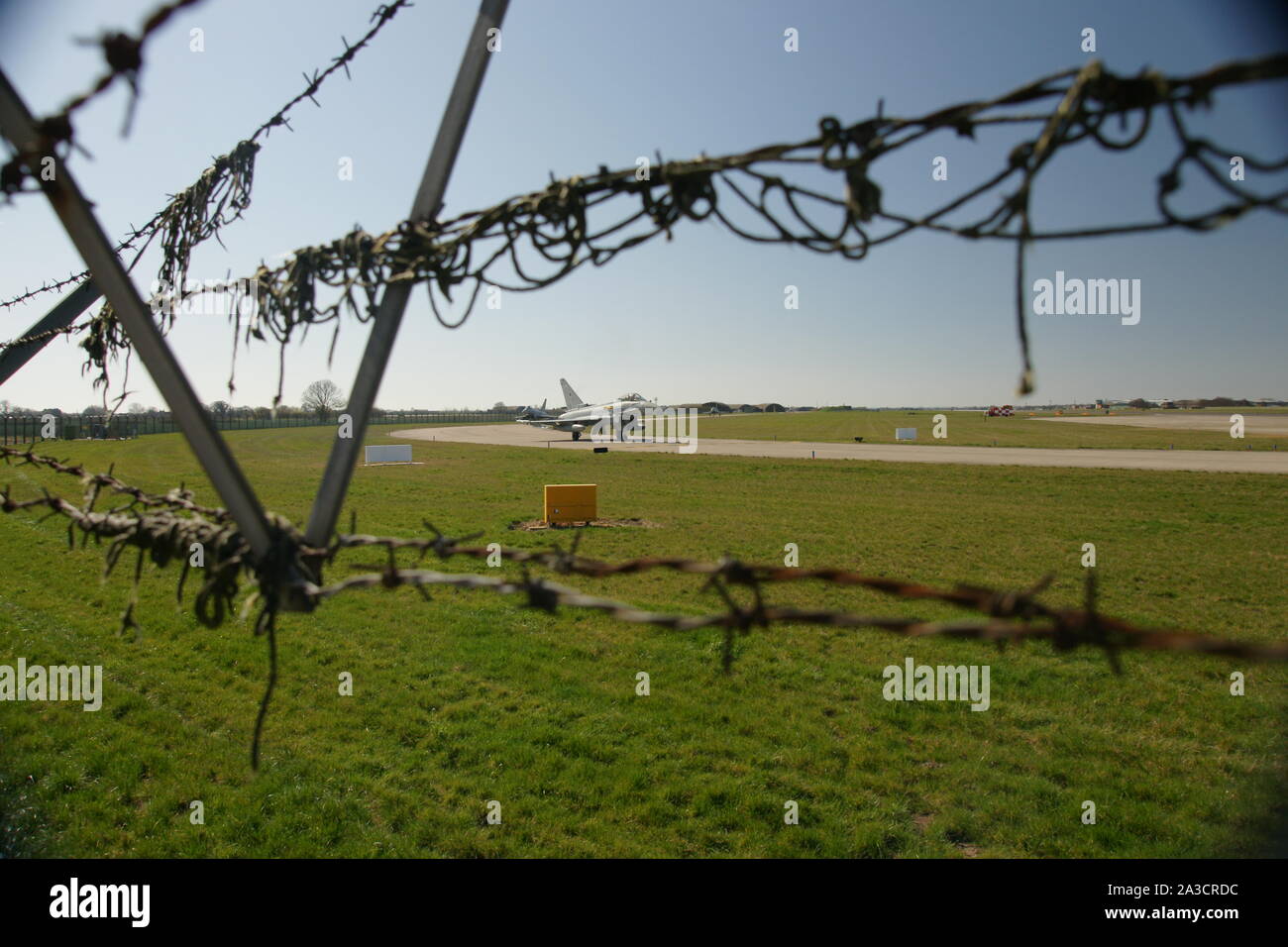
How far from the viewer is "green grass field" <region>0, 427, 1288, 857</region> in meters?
4.11

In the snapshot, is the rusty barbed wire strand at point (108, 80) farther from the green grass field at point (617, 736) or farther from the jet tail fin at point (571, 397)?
the jet tail fin at point (571, 397)

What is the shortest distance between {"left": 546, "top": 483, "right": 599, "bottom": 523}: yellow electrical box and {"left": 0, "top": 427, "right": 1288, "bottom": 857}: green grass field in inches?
157

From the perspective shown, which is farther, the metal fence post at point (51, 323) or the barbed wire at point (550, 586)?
the metal fence post at point (51, 323)

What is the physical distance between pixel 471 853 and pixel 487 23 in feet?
13.1

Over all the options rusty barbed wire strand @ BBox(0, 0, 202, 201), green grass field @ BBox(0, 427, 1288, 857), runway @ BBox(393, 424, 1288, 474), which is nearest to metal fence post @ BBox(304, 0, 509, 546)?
rusty barbed wire strand @ BBox(0, 0, 202, 201)

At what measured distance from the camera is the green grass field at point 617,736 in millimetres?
4105

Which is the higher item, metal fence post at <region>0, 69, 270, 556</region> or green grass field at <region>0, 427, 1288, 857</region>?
metal fence post at <region>0, 69, 270, 556</region>

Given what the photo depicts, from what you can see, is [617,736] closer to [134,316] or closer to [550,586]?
[550,586]

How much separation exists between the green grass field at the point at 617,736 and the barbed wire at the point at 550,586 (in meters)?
2.67

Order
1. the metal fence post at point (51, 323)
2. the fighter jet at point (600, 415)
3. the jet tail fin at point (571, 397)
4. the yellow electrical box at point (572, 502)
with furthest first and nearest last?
the jet tail fin at point (571, 397) → the fighter jet at point (600, 415) → the yellow electrical box at point (572, 502) → the metal fence post at point (51, 323)

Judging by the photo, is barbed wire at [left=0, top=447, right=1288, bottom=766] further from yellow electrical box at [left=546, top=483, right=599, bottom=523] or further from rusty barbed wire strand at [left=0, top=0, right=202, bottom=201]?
yellow electrical box at [left=546, top=483, right=599, bottom=523]

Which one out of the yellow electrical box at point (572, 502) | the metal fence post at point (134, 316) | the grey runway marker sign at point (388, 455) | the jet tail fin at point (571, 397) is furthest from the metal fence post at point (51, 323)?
the jet tail fin at point (571, 397)

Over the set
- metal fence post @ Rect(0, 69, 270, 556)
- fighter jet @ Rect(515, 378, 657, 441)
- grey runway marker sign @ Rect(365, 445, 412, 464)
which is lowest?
metal fence post @ Rect(0, 69, 270, 556)

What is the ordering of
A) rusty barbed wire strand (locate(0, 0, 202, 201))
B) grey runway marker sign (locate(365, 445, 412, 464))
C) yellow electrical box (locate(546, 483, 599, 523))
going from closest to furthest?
rusty barbed wire strand (locate(0, 0, 202, 201)), yellow electrical box (locate(546, 483, 599, 523)), grey runway marker sign (locate(365, 445, 412, 464))
